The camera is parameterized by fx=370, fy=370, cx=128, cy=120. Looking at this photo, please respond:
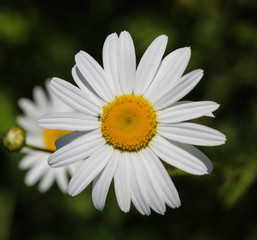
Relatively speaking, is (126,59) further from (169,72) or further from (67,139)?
(67,139)

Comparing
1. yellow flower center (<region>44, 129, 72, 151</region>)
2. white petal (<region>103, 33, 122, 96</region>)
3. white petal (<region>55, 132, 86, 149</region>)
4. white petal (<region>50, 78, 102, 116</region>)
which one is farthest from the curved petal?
yellow flower center (<region>44, 129, 72, 151</region>)

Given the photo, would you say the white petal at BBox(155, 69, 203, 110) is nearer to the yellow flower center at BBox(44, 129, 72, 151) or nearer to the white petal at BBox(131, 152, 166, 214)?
the white petal at BBox(131, 152, 166, 214)

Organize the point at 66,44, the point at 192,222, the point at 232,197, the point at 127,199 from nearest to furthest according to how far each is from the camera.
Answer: the point at 127,199 < the point at 232,197 < the point at 192,222 < the point at 66,44

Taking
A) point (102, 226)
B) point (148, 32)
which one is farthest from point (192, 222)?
point (148, 32)

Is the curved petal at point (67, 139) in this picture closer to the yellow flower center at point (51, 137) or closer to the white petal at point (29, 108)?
the yellow flower center at point (51, 137)

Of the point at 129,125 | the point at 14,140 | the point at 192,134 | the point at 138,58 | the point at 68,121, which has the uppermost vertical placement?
the point at 138,58

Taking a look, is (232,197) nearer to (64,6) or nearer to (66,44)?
(66,44)

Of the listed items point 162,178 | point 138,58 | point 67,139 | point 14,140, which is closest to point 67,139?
point 67,139
